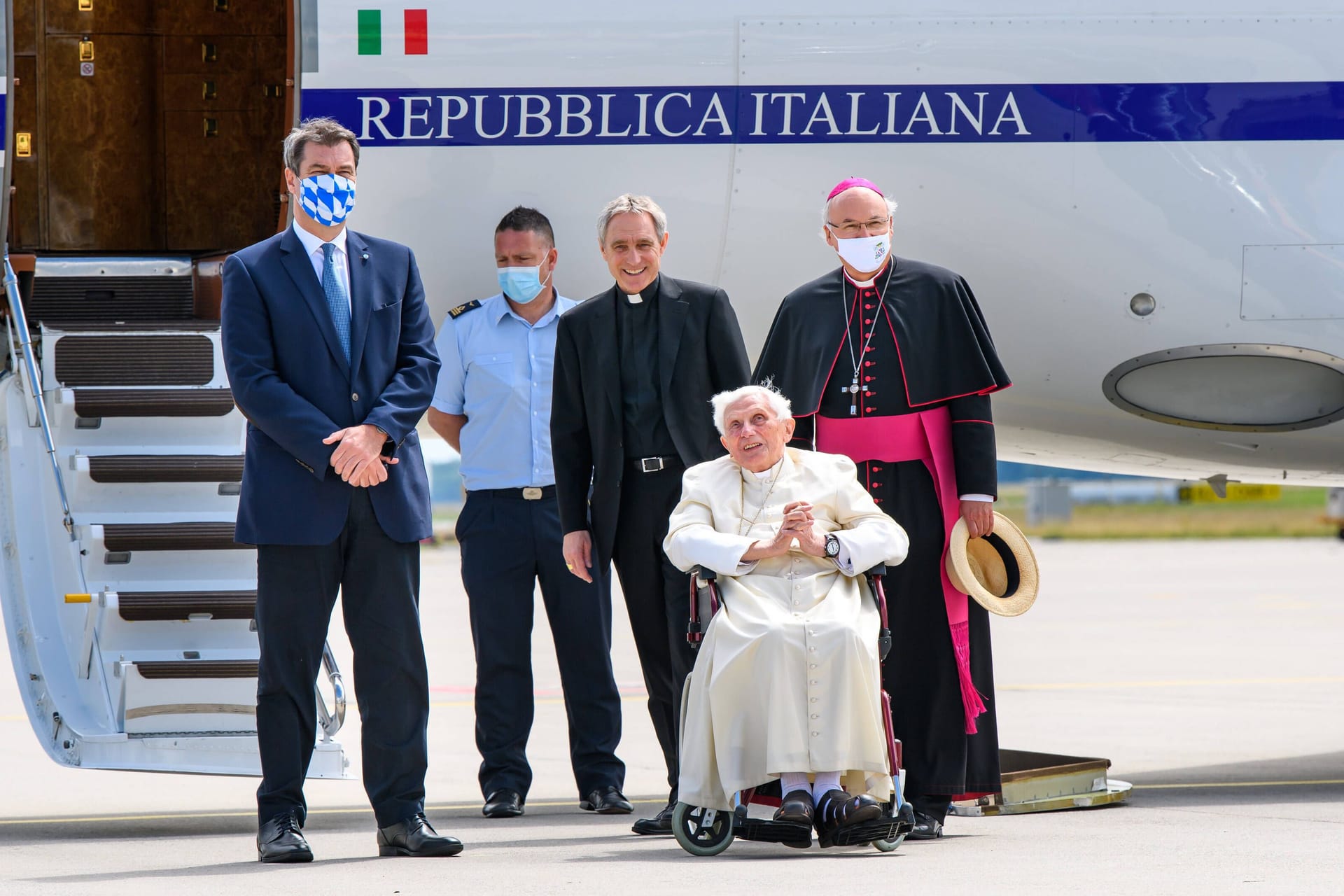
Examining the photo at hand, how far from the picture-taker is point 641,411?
5297mm

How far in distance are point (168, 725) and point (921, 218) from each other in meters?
2.96

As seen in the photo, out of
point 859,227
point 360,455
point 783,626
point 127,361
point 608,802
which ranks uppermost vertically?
point 859,227

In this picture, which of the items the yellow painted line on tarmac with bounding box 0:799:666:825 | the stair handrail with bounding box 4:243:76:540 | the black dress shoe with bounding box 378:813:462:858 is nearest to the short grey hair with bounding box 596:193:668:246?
the black dress shoe with bounding box 378:813:462:858

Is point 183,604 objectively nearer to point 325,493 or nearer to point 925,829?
point 325,493

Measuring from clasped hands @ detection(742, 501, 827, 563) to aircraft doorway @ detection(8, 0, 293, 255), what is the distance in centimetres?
382

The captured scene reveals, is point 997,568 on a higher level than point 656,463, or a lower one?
lower

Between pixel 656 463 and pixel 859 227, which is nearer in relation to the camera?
pixel 859 227

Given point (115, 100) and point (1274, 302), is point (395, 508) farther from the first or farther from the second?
point (115, 100)

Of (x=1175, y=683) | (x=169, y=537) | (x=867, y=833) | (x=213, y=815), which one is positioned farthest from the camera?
(x=1175, y=683)

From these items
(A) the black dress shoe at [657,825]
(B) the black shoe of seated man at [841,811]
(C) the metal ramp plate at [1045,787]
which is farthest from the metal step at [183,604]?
(C) the metal ramp plate at [1045,787]

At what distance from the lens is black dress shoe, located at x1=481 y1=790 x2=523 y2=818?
576 centimetres

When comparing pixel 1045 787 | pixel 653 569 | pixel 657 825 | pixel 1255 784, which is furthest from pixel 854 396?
pixel 1255 784

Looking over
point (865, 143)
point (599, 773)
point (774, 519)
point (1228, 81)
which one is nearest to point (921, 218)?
point (865, 143)

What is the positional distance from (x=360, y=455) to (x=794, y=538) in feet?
3.77
